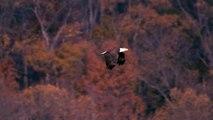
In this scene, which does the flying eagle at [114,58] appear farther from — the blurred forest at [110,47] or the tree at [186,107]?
the blurred forest at [110,47]

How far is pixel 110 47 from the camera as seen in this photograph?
35500mm

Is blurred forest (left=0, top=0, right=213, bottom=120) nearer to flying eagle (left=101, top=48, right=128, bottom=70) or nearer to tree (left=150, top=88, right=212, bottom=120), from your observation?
tree (left=150, top=88, right=212, bottom=120)

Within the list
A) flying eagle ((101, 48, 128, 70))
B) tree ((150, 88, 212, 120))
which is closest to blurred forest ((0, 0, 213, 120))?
tree ((150, 88, 212, 120))

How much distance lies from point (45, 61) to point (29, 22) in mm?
1859

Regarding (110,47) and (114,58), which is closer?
(114,58)

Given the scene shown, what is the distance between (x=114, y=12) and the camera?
4116 centimetres

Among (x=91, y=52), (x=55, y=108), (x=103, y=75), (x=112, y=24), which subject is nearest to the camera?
(x=55, y=108)

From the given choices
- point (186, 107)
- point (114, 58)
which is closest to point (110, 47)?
point (186, 107)

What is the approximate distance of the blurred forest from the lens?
33875 mm

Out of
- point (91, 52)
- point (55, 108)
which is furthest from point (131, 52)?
point (55, 108)

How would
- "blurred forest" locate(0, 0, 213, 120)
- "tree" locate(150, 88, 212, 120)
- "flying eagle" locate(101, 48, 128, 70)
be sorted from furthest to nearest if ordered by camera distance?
"blurred forest" locate(0, 0, 213, 120) < "tree" locate(150, 88, 212, 120) < "flying eagle" locate(101, 48, 128, 70)

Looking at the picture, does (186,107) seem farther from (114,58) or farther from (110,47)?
(114,58)

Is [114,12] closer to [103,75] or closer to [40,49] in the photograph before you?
[40,49]

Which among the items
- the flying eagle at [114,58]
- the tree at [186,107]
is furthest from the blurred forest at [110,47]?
the flying eagle at [114,58]
